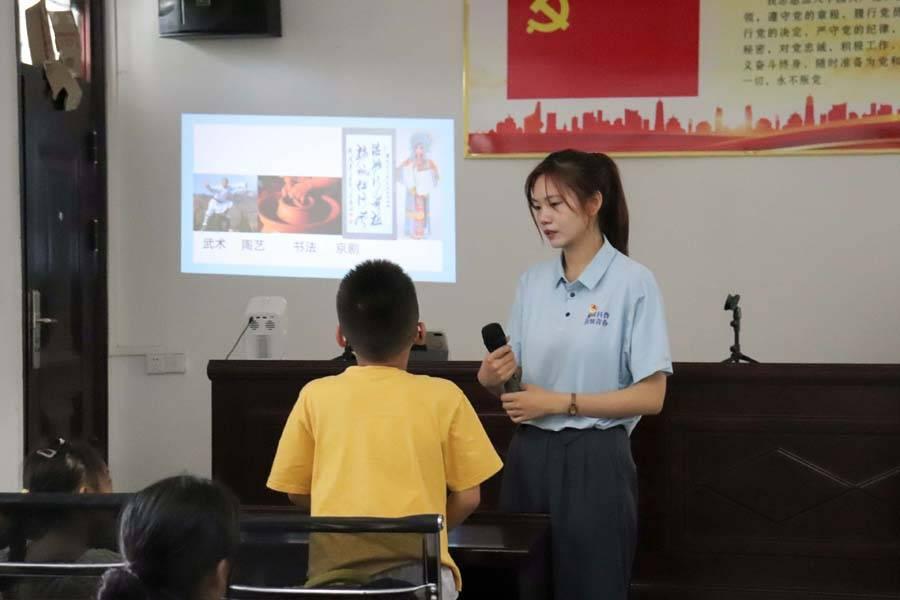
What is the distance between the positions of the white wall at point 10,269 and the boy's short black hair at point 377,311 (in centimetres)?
257

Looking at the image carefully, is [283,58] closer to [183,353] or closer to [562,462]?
[183,353]

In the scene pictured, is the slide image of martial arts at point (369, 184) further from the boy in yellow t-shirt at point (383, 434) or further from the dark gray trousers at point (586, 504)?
the boy in yellow t-shirt at point (383, 434)

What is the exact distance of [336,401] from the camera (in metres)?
1.71

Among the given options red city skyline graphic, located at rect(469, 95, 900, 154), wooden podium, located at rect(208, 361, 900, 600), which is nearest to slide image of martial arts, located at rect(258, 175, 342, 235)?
red city skyline graphic, located at rect(469, 95, 900, 154)

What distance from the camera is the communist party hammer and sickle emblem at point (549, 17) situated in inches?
183

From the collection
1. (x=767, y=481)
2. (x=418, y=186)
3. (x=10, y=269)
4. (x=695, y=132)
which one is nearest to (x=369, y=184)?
(x=418, y=186)

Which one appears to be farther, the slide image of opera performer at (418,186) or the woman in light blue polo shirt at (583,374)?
the slide image of opera performer at (418,186)

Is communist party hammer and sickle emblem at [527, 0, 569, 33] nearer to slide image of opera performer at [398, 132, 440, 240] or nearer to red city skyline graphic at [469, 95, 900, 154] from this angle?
red city skyline graphic at [469, 95, 900, 154]

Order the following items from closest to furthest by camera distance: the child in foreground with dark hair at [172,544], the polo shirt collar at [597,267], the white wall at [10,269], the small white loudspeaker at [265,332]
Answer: the child in foreground with dark hair at [172,544] → the polo shirt collar at [597,267] → the white wall at [10,269] → the small white loudspeaker at [265,332]

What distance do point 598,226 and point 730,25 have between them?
2.62 m

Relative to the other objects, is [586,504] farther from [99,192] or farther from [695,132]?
[99,192]

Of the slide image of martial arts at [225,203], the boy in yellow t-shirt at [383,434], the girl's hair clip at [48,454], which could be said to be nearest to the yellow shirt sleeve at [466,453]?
the boy in yellow t-shirt at [383,434]

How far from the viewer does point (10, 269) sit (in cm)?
400

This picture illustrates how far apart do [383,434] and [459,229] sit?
3130 millimetres
